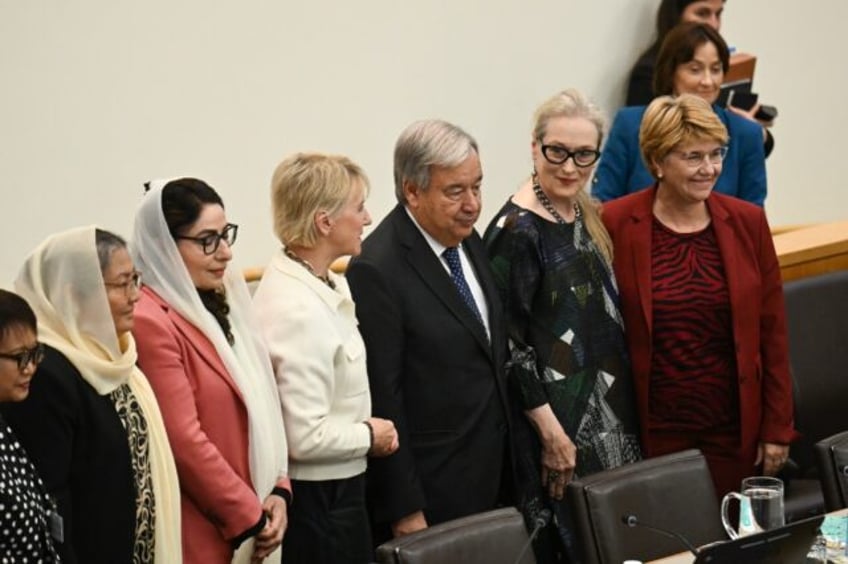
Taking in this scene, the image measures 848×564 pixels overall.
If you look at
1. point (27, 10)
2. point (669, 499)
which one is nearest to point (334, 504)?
point (669, 499)

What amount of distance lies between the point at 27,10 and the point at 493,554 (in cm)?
239

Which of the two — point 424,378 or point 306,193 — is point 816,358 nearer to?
point 424,378

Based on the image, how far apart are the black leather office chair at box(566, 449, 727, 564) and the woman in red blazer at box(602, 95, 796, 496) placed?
0.54 meters

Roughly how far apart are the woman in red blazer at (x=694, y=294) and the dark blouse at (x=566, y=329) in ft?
0.29

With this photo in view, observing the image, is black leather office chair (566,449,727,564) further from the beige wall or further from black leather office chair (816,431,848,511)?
the beige wall

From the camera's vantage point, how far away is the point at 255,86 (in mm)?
5645

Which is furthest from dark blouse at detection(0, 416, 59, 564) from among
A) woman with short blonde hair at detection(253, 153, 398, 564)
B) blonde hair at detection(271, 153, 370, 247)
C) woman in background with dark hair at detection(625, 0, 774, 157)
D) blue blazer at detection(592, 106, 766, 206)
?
woman in background with dark hair at detection(625, 0, 774, 157)

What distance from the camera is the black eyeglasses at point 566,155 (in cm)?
426

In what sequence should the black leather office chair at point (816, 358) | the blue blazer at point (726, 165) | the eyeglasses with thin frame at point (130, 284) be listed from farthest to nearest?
the blue blazer at point (726, 165) < the black leather office chair at point (816, 358) < the eyeglasses with thin frame at point (130, 284)

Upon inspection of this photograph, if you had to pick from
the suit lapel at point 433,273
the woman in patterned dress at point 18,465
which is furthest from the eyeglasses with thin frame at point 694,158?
the woman in patterned dress at point 18,465

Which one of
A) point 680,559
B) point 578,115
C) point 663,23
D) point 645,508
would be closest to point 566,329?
point 578,115

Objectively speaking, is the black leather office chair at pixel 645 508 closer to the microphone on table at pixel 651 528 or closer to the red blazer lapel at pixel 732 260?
the microphone on table at pixel 651 528

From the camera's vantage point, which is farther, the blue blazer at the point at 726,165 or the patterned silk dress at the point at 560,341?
the blue blazer at the point at 726,165

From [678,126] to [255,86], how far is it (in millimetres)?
1783
